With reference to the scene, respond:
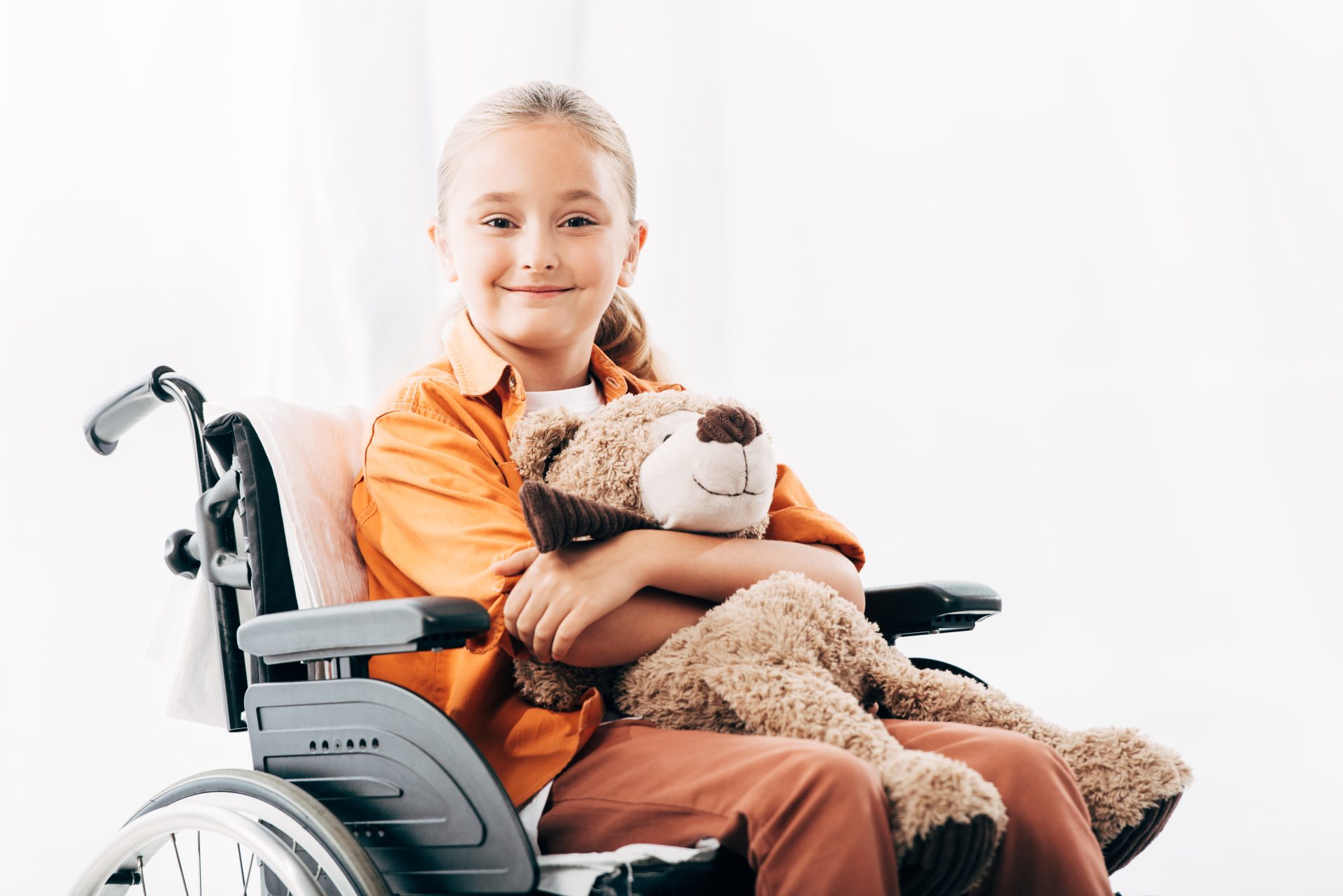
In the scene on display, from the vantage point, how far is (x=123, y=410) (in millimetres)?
1348

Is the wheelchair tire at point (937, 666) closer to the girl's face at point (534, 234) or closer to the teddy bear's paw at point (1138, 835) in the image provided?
the teddy bear's paw at point (1138, 835)

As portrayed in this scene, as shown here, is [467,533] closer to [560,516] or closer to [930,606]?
[560,516]

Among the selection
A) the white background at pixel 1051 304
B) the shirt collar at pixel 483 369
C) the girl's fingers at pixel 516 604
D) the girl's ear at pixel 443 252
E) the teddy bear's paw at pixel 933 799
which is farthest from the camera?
the white background at pixel 1051 304

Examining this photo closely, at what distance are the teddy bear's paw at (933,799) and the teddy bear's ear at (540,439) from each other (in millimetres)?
456

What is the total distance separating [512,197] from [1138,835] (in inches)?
34.2

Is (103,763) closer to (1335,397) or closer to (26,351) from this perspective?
(26,351)

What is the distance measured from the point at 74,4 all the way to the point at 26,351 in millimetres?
551

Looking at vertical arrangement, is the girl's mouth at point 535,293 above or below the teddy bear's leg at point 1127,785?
above

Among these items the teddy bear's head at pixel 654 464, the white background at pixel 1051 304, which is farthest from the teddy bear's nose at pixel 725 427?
the white background at pixel 1051 304

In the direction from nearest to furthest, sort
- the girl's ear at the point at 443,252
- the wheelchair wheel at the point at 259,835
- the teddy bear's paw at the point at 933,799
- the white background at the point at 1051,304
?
the teddy bear's paw at the point at 933,799 → the wheelchair wheel at the point at 259,835 → the girl's ear at the point at 443,252 → the white background at the point at 1051,304

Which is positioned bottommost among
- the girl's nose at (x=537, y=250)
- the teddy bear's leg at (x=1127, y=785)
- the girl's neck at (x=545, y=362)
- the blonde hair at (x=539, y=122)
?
the teddy bear's leg at (x=1127, y=785)

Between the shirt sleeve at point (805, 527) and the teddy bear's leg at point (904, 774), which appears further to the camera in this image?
the shirt sleeve at point (805, 527)

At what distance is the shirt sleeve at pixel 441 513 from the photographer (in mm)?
1094

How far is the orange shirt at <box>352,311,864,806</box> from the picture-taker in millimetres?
1081
